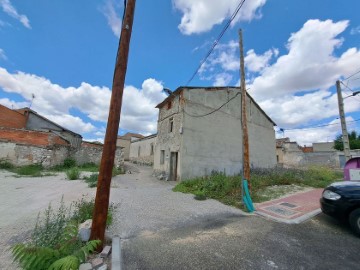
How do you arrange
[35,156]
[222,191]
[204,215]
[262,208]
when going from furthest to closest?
[35,156], [222,191], [262,208], [204,215]

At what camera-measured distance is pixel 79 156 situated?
17078 mm

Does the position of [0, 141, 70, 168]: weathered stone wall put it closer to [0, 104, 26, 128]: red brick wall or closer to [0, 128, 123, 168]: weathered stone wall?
[0, 128, 123, 168]: weathered stone wall

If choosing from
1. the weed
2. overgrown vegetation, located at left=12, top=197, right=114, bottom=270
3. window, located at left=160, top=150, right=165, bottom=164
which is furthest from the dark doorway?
overgrown vegetation, located at left=12, top=197, right=114, bottom=270

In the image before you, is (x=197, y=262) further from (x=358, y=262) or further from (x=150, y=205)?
(x=150, y=205)

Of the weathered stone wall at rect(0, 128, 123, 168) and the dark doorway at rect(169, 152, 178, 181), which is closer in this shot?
the dark doorway at rect(169, 152, 178, 181)

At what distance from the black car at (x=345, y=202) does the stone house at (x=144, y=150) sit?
2056 centimetres

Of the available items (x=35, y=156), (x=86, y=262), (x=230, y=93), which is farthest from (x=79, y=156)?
(x=86, y=262)

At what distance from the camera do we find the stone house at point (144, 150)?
24.4 m

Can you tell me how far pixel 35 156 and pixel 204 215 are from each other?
50.2 ft

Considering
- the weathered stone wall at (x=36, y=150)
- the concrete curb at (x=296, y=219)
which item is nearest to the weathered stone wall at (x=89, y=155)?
the weathered stone wall at (x=36, y=150)

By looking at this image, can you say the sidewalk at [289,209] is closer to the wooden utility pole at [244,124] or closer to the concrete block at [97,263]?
the wooden utility pole at [244,124]

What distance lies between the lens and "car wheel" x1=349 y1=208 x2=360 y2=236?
4.01 meters

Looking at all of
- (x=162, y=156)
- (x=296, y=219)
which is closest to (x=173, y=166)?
(x=162, y=156)

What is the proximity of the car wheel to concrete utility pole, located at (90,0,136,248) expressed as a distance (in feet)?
18.0
